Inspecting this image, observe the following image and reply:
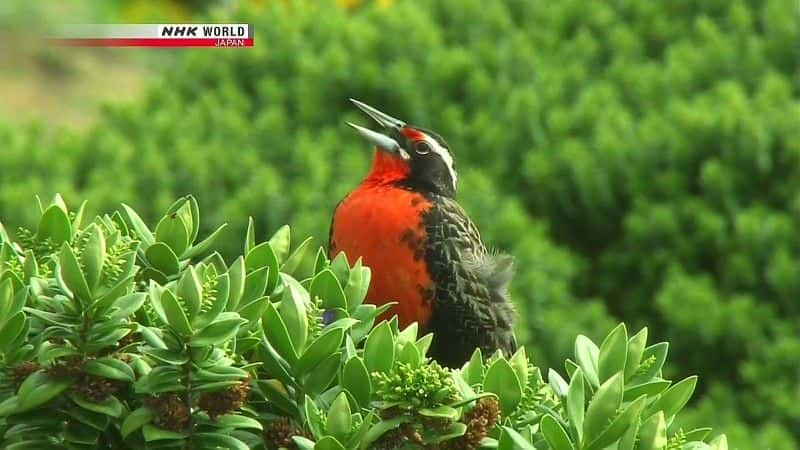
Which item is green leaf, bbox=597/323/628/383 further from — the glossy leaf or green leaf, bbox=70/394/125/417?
green leaf, bbox=70/394/125/417

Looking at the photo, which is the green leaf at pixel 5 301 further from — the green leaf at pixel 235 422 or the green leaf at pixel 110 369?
the green leaf at pixel 235 422

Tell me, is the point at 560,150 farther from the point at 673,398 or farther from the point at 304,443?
the point at 304,443

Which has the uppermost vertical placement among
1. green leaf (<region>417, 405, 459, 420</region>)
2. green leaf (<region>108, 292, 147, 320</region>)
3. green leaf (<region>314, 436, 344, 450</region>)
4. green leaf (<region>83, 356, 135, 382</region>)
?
green leaf (<region>108, 292, 147, 320</region>)

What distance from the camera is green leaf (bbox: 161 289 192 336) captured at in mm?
1998

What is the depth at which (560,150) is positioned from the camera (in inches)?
256

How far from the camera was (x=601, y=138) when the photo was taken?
6.45m

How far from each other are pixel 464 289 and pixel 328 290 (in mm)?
1379

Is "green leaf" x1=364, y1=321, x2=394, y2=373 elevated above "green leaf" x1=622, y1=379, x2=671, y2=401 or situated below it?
above

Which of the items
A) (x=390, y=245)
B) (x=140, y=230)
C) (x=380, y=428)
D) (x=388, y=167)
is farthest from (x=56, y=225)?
(x=388, y=167)

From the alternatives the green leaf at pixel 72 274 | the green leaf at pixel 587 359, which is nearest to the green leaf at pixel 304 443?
the green leaf at pixel 72 274

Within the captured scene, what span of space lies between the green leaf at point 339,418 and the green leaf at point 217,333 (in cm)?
17

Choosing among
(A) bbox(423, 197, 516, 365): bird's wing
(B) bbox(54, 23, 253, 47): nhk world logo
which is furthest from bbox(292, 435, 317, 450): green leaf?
(A) bbox(423, 197, 516, 365): bird's wing

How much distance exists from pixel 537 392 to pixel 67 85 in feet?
31.9

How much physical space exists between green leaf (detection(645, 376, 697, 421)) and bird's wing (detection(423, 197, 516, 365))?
1334mm
